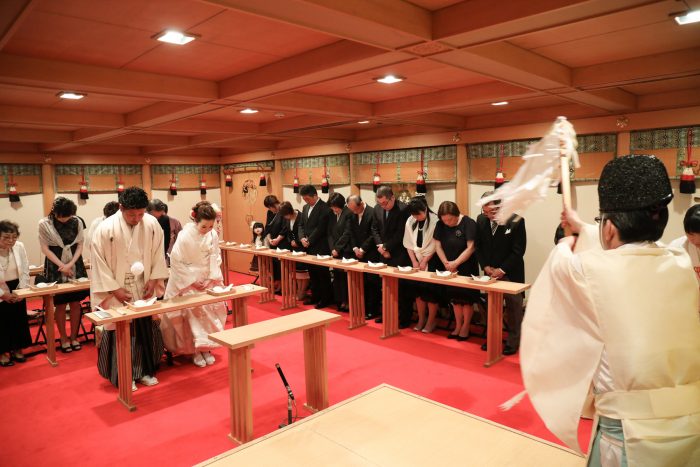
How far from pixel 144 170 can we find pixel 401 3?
Result: 30.0 feet

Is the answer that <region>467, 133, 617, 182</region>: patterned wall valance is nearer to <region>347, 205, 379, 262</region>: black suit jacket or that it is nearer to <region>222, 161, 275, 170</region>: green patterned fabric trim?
<region>347, 205, 379, 262</region>: black suit jacket

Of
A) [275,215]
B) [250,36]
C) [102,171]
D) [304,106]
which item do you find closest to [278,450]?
[250,36]

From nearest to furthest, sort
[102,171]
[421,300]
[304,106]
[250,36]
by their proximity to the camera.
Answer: [250,36]
[304,106]
[421,300]
[102,171]

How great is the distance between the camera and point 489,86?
15.2 ft

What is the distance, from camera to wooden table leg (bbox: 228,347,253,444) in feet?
11.7

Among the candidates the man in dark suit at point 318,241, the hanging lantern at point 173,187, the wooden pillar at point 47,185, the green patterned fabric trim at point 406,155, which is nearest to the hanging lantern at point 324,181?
the green patterned fabric trim at point 406,155

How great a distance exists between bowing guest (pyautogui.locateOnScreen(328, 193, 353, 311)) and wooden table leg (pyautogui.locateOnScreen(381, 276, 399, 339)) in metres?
1.36

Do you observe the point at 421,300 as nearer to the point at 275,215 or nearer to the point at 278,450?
the point at 275,215

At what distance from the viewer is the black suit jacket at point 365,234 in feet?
23.0

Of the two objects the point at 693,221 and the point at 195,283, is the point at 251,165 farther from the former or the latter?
the point at 693,221

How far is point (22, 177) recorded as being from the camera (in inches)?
341

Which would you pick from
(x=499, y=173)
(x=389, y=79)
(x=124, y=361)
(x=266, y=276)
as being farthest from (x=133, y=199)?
(x=499, y=173)

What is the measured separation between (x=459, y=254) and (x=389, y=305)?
1.12 meters

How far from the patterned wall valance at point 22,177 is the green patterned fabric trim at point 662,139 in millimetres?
9882
